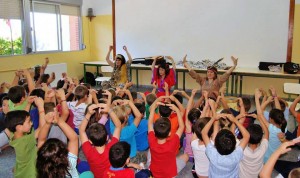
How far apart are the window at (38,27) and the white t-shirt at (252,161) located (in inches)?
228

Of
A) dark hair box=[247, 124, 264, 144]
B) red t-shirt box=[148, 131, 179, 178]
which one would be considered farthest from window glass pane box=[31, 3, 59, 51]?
dark hair box=[247, 124, 264, 144]

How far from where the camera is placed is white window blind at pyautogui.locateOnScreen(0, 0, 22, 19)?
6.15 meters

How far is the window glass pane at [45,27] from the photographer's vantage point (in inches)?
276

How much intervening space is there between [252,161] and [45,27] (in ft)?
21.1

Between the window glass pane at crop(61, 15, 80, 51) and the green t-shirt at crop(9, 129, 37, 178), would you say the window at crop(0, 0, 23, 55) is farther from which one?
the green t-shirt at crop(9, 129, 37, 178)

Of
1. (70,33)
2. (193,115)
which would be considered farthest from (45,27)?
(193,115)

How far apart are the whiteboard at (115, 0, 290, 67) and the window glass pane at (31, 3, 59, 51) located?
1657mm

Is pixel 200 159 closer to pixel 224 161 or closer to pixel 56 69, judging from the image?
pixel 224 161

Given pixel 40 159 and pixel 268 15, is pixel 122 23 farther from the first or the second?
pixel 40 159

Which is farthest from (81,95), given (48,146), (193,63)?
(193,63)

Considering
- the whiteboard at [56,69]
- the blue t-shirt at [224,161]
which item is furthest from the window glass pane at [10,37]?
the blue t-shirt at [224,161]

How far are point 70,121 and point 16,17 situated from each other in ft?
14.1

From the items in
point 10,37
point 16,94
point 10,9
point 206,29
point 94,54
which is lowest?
point 16,94

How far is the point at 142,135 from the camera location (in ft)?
10.8
